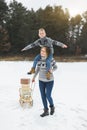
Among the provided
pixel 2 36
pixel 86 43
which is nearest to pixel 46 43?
pixel 2 36

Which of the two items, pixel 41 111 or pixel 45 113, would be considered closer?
pixel 45 113

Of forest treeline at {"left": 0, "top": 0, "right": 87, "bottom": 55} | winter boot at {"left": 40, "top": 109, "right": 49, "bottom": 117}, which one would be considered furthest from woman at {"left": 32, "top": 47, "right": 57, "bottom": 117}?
forest treeline at {"left": 0, "top": 0, "right": 87, "bottom": 55}

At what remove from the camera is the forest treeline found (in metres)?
39.3

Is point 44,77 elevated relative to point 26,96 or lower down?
elevated

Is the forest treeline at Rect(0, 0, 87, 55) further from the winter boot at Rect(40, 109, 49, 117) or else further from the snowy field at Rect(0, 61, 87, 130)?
the winter boot at Rect(40, 109, 49, 117)

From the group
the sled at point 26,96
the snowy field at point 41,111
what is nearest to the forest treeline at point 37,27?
the snowy field at point 41,111

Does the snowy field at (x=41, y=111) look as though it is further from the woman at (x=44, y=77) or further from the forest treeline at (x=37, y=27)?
the forest treeline at (x=37, y=27)

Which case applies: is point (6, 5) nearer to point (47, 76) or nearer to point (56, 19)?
point (56, 19)

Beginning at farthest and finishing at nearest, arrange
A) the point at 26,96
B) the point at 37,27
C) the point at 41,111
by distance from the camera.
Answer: the point at 37,27 → the point at 26,96 → the point at 41,111

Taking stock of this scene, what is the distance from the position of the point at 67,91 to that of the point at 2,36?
3053cm

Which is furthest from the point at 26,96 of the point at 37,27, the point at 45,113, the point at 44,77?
the point at 37,27

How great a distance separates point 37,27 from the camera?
4069 centimetres

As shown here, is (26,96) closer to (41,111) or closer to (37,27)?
(41,111)

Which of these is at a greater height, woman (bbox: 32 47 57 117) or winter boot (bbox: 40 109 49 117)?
woman (bbox: 32 47 57 117)
